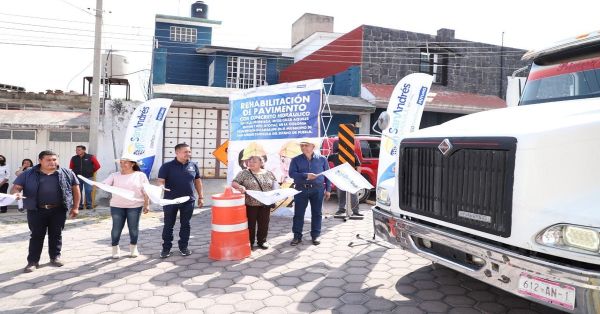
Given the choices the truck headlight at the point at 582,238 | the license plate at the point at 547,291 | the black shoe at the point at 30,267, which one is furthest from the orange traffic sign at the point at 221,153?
the truck headlight at the point at 582,238

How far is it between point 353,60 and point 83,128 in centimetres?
1132

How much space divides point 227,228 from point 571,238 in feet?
13.7

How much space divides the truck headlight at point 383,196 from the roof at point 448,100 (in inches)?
471

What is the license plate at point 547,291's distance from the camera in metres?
2.60

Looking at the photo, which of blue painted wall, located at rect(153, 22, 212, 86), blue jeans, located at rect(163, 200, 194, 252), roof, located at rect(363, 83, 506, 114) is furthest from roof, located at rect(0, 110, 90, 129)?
blue painted wall, located at rect(153, 22, 212, 86)

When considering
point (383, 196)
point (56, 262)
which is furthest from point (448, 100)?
point (56, 262)

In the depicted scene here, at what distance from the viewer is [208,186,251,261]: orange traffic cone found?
224 inches

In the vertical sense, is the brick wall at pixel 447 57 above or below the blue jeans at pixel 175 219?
above

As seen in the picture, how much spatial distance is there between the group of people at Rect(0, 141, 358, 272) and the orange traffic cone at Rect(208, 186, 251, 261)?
0.30 m

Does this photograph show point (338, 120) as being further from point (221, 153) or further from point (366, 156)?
point (221, 153)

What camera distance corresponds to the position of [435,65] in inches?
773

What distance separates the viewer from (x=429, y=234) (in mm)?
3701

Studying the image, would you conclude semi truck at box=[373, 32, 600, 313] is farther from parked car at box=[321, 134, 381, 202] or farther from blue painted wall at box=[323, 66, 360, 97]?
blue painted wall at box=[323, 66, 360, 97]

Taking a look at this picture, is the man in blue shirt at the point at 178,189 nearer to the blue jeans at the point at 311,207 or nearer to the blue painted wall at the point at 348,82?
the blue jeans at the point at 311,207
